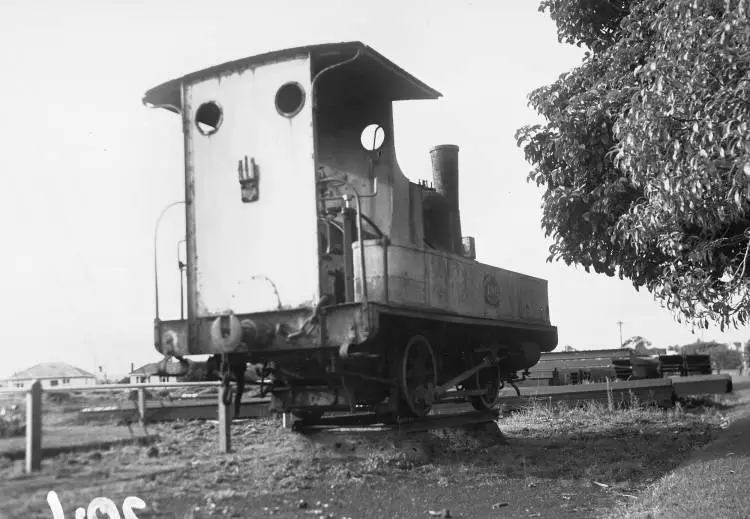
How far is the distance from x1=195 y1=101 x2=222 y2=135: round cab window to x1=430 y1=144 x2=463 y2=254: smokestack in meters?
3.19

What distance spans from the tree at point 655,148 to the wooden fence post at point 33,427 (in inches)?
199

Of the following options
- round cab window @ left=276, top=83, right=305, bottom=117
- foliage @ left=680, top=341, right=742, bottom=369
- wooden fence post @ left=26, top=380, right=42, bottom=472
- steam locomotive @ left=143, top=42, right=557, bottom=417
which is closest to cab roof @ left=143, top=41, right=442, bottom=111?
steam locomotive @ left=143, top=42, right=557, bottom=417

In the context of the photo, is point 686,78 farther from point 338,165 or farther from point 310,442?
point 310,442

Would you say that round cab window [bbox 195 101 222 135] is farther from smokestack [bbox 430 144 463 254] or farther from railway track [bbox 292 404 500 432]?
railway track [bbox 292 404 500 432]

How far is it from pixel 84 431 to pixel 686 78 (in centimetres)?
562

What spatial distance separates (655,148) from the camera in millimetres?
A: 7539

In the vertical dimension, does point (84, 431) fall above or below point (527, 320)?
below

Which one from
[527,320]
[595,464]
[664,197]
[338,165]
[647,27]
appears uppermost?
[647,27]

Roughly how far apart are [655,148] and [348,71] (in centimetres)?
344

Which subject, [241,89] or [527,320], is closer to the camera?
[241,89]

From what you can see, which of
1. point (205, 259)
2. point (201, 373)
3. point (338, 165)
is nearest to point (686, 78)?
point (338, 165)

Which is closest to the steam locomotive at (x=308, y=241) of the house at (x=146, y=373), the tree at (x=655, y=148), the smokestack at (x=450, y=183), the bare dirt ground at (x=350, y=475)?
the house at (x=146, y=373)

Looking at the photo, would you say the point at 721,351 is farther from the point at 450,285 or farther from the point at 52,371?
the point at 52,371

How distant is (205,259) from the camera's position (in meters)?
8.62
